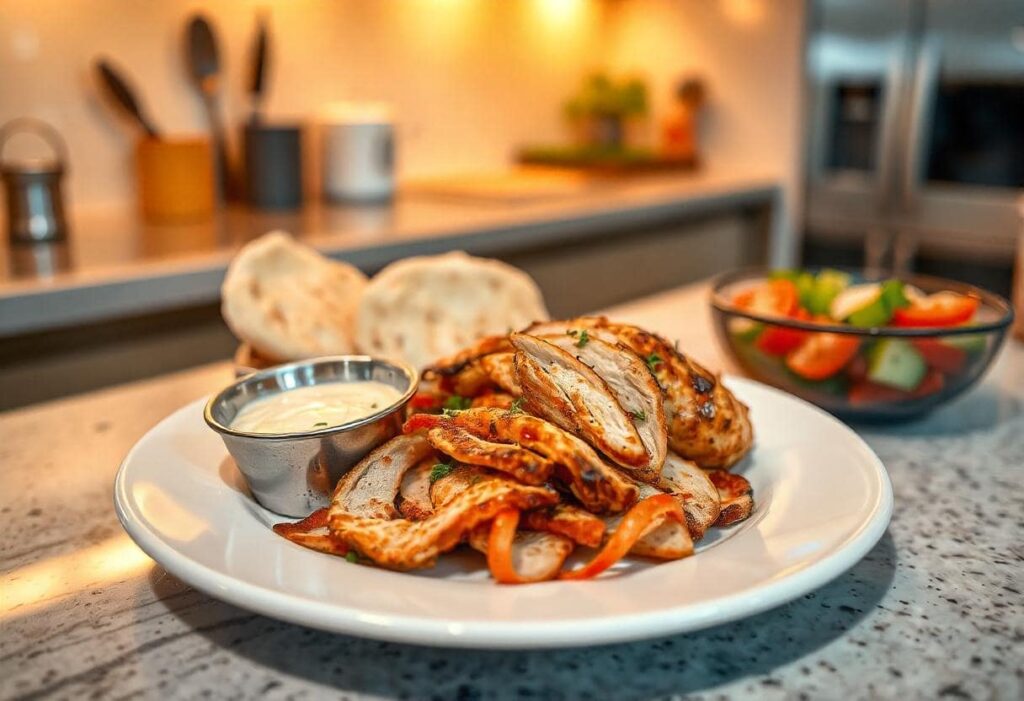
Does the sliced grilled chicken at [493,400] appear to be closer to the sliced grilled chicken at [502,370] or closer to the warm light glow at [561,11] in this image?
the sliced grilled chicken at [502,370]

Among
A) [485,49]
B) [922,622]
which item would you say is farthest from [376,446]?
[485,49]

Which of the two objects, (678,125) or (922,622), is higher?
(678,125)

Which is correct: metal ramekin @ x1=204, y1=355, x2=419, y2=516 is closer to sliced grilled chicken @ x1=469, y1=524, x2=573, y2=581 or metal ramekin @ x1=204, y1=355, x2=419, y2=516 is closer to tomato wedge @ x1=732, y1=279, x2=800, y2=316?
sliced grilled chicken @ x1=469, y1=524, x2=573, y2=581

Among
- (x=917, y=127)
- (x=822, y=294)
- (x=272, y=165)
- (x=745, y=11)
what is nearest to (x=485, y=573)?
(x=822, y=294)

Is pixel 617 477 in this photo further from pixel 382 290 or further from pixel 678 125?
pixel 678 125

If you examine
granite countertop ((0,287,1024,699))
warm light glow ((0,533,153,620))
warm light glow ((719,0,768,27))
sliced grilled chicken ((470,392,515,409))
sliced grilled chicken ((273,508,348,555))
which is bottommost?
warm light glow ((0,533,153,620))

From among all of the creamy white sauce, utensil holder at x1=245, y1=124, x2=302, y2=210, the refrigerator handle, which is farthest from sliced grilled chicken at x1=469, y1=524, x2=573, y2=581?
the refrigerator handle
